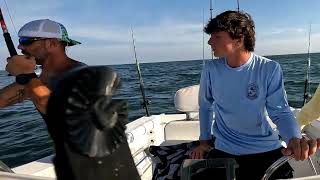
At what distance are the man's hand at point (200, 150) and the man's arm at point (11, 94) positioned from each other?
3.61 ft

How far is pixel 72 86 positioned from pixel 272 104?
1.71m

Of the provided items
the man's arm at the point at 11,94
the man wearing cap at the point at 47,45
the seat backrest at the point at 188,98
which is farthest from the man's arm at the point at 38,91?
the seat backrest at the point at 188,98

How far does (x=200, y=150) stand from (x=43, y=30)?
1226mm

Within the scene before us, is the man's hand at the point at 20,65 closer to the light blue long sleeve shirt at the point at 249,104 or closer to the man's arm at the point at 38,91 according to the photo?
the man's arm at the point at 38,91

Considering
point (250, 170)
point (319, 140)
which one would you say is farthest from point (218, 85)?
point (319, 140)

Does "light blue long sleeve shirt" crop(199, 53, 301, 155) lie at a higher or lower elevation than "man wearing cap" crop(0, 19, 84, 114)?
lower

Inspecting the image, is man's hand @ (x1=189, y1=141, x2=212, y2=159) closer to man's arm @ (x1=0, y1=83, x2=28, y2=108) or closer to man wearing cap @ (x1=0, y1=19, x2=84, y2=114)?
man wearing cap @ (x1=0, y1=19, x2=84, y2=114)

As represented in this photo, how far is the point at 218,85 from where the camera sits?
2.43 metres

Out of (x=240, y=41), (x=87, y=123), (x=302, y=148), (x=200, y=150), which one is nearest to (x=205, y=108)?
(x=200, y=150)

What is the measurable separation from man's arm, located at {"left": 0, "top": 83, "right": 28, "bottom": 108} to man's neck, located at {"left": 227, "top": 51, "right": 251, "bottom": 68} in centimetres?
125

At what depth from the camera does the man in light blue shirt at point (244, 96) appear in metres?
2.26

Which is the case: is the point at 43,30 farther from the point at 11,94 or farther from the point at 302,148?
the point at 302,148

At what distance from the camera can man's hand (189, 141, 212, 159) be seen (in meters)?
2.49

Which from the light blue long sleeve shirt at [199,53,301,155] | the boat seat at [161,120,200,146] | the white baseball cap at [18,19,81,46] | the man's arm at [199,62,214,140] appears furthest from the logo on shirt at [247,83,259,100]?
the boat seat at [161,120,200,146]
